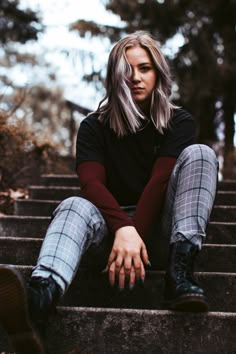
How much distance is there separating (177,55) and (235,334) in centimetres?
715

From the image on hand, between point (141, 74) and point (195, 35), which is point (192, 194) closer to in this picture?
point (141, 74)

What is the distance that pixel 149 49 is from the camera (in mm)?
2561

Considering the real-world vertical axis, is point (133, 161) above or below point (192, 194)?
above

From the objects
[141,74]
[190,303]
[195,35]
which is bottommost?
[190,303]

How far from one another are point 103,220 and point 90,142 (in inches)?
18.0

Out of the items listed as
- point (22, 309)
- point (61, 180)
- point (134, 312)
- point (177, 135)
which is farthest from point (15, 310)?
point (61, 180)

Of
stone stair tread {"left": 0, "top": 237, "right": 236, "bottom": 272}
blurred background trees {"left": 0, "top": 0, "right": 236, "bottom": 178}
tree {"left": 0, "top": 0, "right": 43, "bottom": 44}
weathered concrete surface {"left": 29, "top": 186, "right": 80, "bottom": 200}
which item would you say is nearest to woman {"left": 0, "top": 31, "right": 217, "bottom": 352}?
stone stair tread {"left": 0, "top": 237, "right": 236, "bottom": 272}

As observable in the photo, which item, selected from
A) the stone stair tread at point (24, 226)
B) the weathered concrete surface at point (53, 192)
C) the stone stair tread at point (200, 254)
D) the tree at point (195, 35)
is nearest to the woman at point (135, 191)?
the stone stair tread at point (200, 254)

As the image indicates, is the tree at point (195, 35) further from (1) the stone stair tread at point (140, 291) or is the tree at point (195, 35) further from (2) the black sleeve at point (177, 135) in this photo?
(1) the stone stair tread at point (140, 291)

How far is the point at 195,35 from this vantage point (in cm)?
831

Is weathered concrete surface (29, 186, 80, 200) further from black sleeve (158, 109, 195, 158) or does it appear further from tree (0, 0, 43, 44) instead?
tree (0, 0, 43, 44)

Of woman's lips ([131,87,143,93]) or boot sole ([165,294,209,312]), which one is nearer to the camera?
boot sole ([165,294,209,312])

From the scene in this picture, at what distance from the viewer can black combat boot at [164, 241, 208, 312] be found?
1801 millimetres

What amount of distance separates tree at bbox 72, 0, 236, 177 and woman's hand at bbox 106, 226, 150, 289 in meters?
6.46
